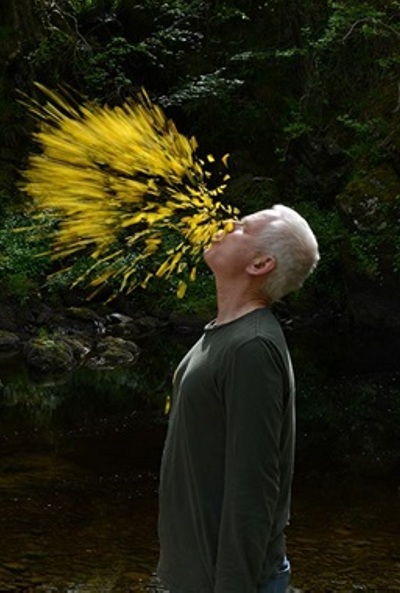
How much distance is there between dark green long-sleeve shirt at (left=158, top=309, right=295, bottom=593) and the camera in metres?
2.18

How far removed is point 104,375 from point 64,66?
880 centimetres

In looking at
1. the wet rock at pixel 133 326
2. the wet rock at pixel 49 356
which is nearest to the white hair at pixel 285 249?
the wet rock at pixel 49 356

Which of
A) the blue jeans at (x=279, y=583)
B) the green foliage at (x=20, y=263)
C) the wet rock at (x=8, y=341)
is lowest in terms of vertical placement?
the wet rock at (x=8, y=341)

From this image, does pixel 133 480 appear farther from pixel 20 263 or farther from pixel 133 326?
pixel 20 263

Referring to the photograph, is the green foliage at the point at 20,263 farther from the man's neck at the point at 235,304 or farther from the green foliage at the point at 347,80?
the man's neck at the point at 235,304

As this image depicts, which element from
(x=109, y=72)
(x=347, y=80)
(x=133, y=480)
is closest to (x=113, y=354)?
(x=133, y=480)

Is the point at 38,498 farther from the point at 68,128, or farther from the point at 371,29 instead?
the point at 371,29

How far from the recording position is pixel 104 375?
1283 centimetres

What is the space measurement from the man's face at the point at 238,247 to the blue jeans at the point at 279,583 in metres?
0.72

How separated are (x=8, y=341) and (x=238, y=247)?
12873 mm

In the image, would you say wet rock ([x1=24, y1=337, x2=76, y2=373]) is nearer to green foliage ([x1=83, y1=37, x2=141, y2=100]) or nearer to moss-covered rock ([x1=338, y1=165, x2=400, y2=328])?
moss-covered rock ([x1=338, y1=165, x2=400, y2=328])

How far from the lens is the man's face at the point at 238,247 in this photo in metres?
2.37

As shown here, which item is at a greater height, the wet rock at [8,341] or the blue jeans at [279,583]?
the blue jeans at [279,583]

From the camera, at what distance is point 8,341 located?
14875mm
